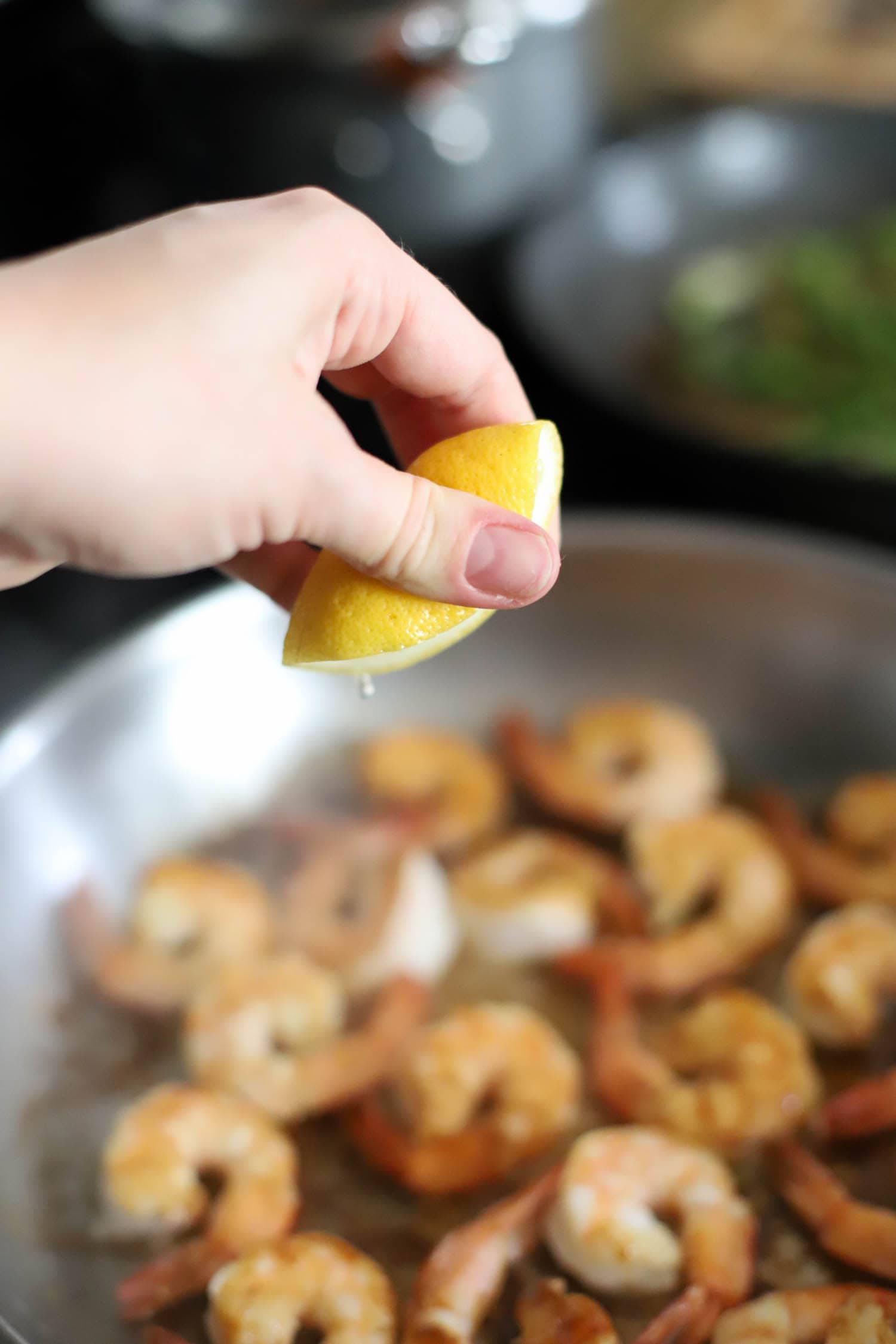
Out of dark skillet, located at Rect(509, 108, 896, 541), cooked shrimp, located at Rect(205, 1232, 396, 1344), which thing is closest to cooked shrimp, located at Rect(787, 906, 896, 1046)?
cooked shrimp, located at Rect(205, 1232, 396, 1344)

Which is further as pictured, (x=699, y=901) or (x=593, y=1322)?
(x=699, y=901)

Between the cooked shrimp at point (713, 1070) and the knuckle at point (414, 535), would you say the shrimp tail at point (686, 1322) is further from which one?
the knuckle at point (414, 535)

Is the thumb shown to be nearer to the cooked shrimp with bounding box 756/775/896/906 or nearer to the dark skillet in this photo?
the cooked shrimp with bounding box 756/775/896/906

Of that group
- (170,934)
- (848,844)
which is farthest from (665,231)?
(170,934)

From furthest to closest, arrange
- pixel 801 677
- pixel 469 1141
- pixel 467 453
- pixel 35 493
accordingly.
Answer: pixel 801 677 < pixel 469 1141 < pixel 467 453 < pixel 35 493

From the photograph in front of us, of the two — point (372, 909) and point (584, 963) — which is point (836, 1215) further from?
point (372, 909)

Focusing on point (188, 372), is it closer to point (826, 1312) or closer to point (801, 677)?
point (826, 1312)

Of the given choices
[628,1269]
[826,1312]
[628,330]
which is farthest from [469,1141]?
[628,330]
